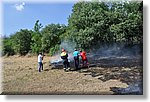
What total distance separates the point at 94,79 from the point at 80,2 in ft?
2.47

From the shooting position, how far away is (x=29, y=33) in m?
3.29

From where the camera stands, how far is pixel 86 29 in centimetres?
328

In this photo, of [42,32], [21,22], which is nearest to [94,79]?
[42,32]

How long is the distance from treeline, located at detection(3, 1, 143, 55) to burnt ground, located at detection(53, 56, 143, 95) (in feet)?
0.54

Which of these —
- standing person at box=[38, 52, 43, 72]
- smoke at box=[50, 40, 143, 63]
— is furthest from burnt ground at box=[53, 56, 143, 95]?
standing person at box=[38, 52, 43, 72]

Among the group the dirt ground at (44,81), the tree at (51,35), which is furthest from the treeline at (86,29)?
the dirt ground at (44,81)

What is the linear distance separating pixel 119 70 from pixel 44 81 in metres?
0.73

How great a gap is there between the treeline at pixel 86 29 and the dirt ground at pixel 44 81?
124mm

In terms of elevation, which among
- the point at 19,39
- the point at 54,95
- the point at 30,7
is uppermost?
the point at 30,7

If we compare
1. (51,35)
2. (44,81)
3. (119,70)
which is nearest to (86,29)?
(51,35)

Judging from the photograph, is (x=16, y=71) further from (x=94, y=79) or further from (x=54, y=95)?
(x=94, y=79)

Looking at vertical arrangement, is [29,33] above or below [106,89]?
above

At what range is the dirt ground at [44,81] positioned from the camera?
128 inches

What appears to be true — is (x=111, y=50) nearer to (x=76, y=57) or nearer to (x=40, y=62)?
(x=76, y=57)
